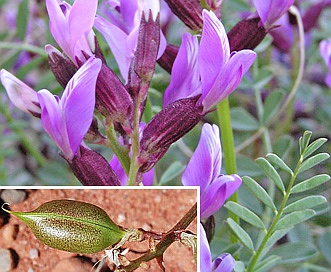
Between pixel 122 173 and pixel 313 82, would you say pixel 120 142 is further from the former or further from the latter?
pixel 313 82

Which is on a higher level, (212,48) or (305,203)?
(212,48)

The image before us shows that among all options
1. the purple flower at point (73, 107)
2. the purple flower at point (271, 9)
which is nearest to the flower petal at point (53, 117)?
the purple flower at point (73, 107)

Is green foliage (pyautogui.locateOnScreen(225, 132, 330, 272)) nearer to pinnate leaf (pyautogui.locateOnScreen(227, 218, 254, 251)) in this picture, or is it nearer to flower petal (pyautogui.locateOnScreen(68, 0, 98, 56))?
pinnate leaf (pyautogui.locateOnScreen(227, 218, 254, 251))

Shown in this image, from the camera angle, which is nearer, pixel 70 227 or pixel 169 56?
pixel 70 227

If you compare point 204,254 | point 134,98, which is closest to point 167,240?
point 204,254

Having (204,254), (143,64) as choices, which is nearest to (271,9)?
(143,64)

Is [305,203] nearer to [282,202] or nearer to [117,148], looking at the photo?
[282,202]

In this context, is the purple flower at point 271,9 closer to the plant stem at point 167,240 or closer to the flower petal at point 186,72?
the flower petal at point 186,72
